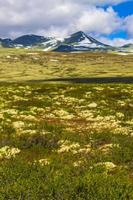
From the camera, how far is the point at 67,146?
25.9 m

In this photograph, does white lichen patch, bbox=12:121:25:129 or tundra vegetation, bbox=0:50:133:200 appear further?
white lichen patch, bbox=12:121:25:129

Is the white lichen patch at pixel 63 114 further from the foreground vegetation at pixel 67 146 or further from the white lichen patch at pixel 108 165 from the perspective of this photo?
the white lichen patch at pixel 108 165

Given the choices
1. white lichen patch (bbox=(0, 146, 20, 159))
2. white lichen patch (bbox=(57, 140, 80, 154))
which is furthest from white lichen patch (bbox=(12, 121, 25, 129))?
white lichen patch (bbox=(0, 146, 20, 159))

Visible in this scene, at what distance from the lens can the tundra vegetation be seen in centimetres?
1440

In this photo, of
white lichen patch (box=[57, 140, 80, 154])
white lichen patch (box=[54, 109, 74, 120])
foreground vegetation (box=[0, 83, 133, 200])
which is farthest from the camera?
white lichen patch (box=[54, 109, 74, 120])

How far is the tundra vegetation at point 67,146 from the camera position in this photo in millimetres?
14398

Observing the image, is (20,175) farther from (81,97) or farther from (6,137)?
(81,97)

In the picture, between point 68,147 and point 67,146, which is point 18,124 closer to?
point 67,146

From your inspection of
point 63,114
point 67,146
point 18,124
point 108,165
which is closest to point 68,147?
point 67,146

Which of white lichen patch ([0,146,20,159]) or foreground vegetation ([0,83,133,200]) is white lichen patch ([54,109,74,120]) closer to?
foreground vegetation ([0,83,133,200])

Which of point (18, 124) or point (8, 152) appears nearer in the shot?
point (8, 152)

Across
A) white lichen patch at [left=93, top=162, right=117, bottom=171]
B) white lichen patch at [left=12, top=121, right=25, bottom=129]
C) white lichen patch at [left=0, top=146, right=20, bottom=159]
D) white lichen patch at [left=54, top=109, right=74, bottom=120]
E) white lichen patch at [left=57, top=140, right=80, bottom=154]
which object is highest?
white lichen patch at [left=93, top=162, right=117, bottom=171]

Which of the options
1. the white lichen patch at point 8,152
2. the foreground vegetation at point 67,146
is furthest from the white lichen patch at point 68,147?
the white lichen patch at point 8,152

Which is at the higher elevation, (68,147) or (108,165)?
(108,165)
